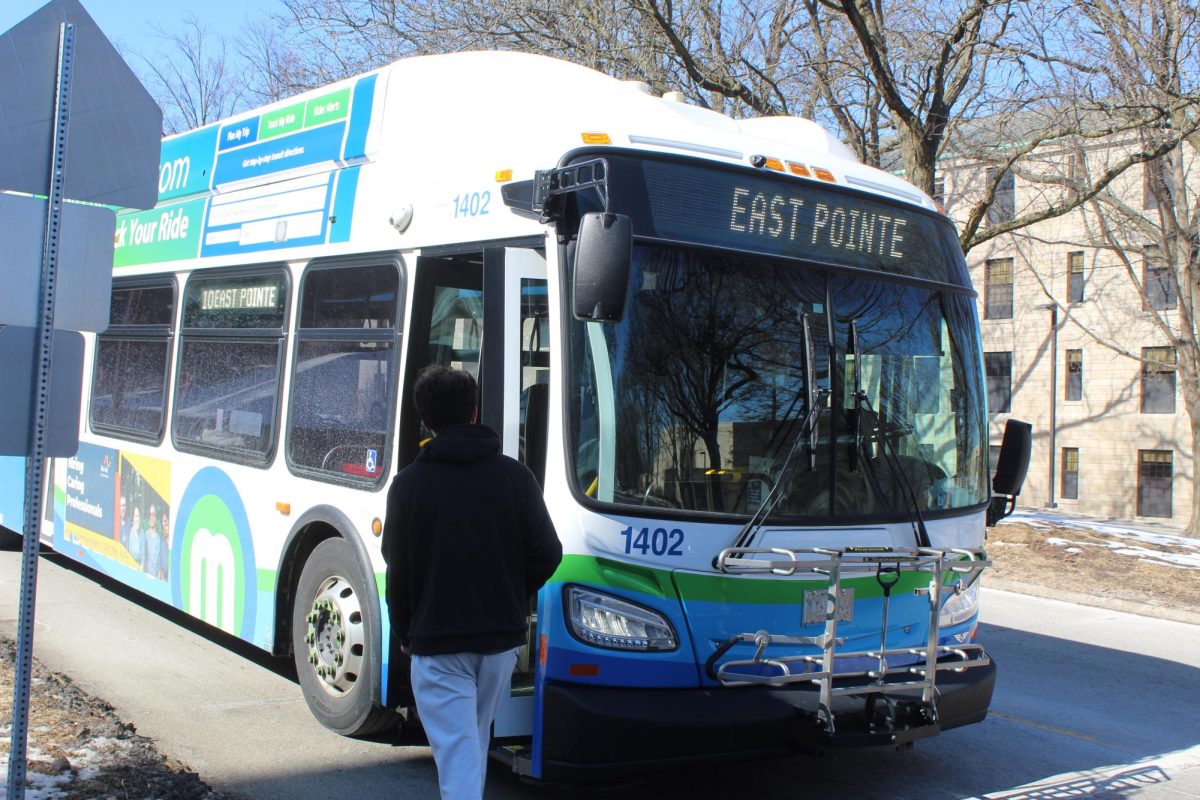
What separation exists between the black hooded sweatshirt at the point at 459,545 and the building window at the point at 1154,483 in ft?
127

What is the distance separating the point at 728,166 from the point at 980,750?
11.2 ft

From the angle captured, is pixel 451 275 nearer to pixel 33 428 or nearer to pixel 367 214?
pixel 367 214

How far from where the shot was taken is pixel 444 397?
3850mm

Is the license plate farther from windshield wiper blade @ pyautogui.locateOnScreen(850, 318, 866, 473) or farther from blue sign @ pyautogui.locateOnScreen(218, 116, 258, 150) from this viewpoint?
blue sign @ pyautogui.locateOnScreen(218, 116, 258, 150)

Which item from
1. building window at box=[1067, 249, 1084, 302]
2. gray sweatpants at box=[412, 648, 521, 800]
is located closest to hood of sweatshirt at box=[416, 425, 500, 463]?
gray sweatpants at box=[412, 648, 521, 800]

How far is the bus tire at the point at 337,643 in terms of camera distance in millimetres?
5574

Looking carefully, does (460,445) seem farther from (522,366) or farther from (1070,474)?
(1070,474)

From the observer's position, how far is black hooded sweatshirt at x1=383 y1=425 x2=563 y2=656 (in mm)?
3771

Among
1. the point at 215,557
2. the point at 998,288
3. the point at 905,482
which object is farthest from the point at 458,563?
the point at 998,288

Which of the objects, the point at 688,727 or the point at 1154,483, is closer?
the point at 688,727

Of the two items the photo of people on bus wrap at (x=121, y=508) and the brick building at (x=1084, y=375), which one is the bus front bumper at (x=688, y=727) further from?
the brick building at (x=1084, y=375)

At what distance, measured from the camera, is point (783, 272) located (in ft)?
16.8

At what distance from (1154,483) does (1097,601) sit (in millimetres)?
30001

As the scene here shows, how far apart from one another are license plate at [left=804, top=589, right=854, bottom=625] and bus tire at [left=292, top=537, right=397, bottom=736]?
1.99m
